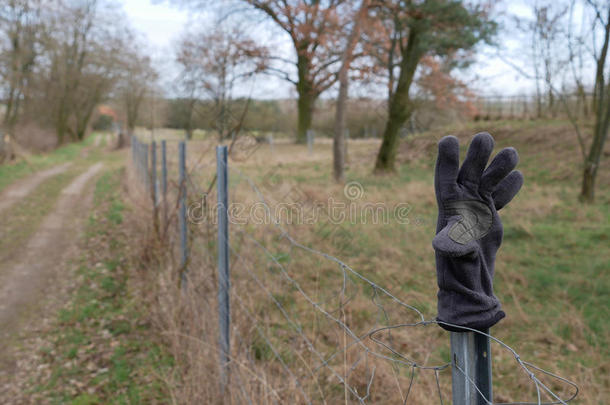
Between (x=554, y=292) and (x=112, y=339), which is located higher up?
(x=554, y=292)

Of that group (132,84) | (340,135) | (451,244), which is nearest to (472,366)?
(451,244)

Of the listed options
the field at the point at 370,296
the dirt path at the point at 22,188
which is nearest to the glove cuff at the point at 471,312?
the field at the point at 370,296

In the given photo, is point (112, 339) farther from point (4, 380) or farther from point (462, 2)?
point (462, 2)

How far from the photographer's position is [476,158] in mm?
972

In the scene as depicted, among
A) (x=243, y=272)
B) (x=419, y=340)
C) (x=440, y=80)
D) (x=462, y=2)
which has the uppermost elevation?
(x=462, y=2)

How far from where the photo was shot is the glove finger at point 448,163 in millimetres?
986

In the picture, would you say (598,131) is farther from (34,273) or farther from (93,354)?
(34,273)

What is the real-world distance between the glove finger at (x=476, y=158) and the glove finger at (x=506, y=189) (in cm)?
6

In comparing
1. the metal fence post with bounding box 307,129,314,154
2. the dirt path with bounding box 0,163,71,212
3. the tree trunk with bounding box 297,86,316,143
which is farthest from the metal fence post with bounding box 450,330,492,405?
the tree trunk with bounding box 297,86,316,143

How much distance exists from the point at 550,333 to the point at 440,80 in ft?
13.8

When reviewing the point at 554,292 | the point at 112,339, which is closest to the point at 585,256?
the point at 554,292

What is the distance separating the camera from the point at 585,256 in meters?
5.84

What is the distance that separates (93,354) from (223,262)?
1.92 meters

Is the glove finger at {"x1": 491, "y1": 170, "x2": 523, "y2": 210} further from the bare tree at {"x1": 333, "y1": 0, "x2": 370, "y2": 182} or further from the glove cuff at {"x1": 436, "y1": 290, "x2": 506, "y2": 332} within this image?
the bare tree at {"x1": 333, "y1": 0, "x2": 370, "y2": 182}
